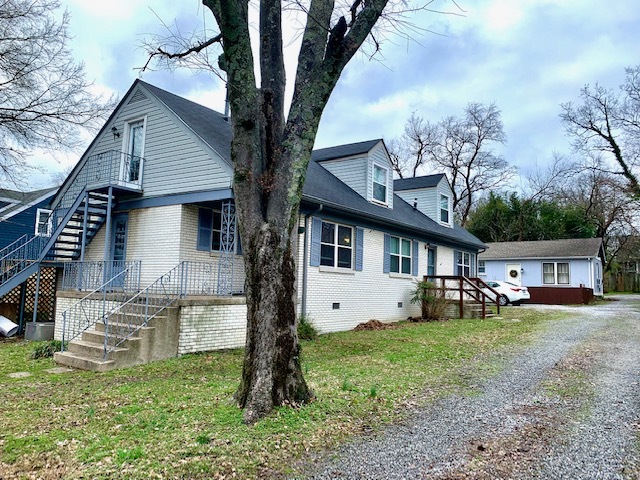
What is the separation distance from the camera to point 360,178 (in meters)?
15.4

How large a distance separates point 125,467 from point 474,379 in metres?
4.89

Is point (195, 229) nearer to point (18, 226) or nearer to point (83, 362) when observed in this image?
point (83, 362)

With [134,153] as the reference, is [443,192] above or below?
above

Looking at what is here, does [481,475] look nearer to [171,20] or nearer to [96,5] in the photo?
[171,20]

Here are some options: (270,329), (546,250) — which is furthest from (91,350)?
(546,250)

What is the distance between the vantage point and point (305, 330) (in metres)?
10.8

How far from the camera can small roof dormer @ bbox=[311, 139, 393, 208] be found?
15.3 meters

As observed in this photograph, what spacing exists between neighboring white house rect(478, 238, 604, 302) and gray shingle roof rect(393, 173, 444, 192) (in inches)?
334

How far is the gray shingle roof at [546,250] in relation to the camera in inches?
1057

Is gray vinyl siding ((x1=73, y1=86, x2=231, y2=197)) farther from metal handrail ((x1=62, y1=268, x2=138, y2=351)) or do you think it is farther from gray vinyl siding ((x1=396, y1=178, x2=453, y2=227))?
gray vinyl siding ((x1=396, y1=178, x2=453, y2=227))

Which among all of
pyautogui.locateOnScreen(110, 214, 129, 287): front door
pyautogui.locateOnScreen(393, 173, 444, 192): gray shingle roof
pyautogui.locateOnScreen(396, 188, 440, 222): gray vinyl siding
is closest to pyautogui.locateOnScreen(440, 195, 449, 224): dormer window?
pyautogui.locateOnScreen(396, 188, 440, 222): gray vinyl siding

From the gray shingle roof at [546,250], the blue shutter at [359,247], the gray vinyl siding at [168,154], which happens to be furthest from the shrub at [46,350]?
the gray shingle roof at [546,250]

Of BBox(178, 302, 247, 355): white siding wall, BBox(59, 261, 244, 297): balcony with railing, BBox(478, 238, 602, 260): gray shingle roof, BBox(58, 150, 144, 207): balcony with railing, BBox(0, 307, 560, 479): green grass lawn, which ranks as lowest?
BBox(0, 307, 560, 479): green grass lawn

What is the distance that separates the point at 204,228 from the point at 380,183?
7.00 metres
